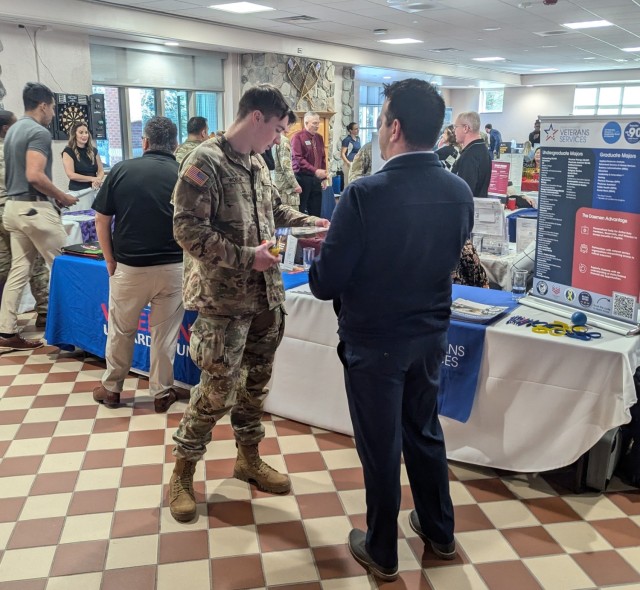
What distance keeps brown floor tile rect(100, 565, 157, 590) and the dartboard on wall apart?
6.78 meters

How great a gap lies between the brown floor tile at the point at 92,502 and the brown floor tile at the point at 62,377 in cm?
131

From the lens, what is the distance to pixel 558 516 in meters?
2.43

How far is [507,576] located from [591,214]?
4.64ft

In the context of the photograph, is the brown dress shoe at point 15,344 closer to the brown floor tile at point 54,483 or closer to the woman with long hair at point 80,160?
the brown floor tile at point 54,483

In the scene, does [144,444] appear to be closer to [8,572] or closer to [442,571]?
[8,572]

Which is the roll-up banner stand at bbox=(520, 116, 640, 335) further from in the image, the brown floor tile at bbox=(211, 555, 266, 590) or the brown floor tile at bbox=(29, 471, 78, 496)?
the brown floor tile at bbox=(29, 471, 78, 496)

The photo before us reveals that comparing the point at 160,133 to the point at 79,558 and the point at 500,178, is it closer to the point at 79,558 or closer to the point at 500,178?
the point at 79,558

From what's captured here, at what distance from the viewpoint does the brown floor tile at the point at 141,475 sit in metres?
2.64

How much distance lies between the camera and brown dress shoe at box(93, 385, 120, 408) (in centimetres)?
338

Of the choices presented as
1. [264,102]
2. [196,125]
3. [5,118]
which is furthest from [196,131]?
[264,102]

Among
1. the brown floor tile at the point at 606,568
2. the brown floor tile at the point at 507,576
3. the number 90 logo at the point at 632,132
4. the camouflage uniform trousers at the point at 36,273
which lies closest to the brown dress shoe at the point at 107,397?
the camouflage uniform trousers at the point at 36,273

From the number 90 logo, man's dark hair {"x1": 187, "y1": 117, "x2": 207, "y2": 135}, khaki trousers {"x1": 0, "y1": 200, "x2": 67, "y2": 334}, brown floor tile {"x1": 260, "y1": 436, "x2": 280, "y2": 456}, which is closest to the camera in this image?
the number 90 logo

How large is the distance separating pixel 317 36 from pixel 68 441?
914cm

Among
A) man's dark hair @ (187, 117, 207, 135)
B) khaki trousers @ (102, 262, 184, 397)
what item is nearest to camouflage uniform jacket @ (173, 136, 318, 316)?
khaki trousers @ (102, 262, 184, 397)
